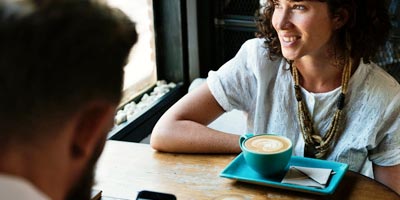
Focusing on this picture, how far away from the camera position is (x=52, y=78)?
0.59 metres

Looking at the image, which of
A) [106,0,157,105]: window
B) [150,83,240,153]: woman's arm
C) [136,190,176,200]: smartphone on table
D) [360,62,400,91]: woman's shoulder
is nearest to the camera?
[136,190,176,200]: smartphone on table

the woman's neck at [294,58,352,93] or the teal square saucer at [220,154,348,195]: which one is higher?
the woman's neck at [294,58,352,93]

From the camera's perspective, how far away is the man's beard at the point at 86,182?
678 millimetres

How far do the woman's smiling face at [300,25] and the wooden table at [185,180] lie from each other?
37 cm

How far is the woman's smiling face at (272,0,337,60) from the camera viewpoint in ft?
5.71

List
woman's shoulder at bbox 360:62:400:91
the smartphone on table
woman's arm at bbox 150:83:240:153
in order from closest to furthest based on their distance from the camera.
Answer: the smartphone on table
woman's arm at bbox 150:83:240:153
woman's shoulder at bbox 360:62:400:91

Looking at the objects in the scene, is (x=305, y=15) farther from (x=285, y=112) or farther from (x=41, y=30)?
(x=41, y=30)

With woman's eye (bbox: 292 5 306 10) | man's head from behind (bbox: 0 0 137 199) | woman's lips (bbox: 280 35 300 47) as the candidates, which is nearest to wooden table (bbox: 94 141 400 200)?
woman's lips (bbox: 280 35 300 47)

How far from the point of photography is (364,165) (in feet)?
5.83

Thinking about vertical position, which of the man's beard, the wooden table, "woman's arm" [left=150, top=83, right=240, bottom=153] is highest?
the man's beard

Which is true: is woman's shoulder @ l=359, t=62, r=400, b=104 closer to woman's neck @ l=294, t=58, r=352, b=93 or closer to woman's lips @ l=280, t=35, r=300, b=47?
woman's neck @ l=294, t=58, r=352, b=93

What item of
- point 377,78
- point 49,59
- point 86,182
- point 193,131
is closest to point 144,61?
point 193,131

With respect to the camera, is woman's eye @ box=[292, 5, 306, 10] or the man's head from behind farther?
woman's eye @ box=[292, 5, 306, 10]

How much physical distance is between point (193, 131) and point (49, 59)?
1165mm
